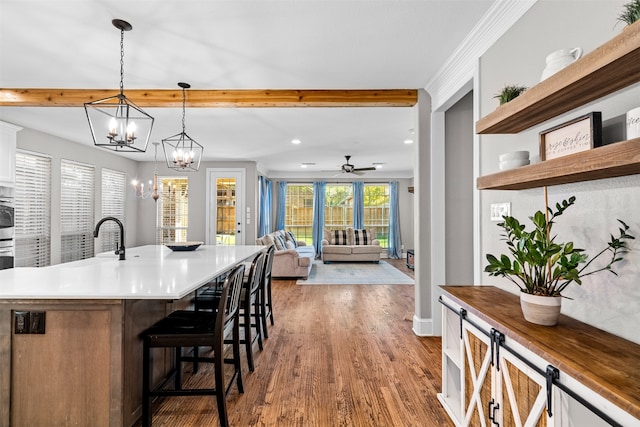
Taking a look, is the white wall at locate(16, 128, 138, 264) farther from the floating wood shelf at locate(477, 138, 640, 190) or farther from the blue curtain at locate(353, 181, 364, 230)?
the floating wood shelf at locate(477, 138, 640, 190)

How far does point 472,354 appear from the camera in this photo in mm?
1666

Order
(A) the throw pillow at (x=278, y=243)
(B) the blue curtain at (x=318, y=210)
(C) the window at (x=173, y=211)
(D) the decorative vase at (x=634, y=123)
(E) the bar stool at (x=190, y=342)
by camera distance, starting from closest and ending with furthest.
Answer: (D) the decorative vase at (x=634, y=123)
(E) the bar stool at (x=190, y=342)
(A) the throw pillow at (x=278, y=243)
(C) the window at (x=173, y=211)
(B) the blue curtain at (x=318, y=210)

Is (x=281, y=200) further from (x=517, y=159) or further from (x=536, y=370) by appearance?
(x=536, y=370)

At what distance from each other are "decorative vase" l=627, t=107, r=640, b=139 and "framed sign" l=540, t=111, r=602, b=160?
0.57 feet

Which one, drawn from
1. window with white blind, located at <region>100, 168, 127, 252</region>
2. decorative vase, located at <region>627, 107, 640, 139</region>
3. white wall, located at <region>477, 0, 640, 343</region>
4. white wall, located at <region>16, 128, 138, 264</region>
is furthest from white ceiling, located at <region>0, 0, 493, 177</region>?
window with white blind, located at <region>100, 168, 127, 252</region>

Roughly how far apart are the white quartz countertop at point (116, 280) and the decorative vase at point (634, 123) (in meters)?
1.93

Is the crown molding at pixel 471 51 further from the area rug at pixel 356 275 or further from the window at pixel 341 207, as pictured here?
the window at pixel 341 207

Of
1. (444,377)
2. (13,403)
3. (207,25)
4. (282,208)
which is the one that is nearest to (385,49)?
(207,25)

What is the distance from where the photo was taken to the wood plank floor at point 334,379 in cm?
204

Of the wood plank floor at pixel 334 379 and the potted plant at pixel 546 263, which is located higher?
the potted plant at pixel 546 263

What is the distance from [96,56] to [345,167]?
15.7 feet

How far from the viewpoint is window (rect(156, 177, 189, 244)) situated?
7.61 m

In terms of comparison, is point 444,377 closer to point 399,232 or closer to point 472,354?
point 472,354

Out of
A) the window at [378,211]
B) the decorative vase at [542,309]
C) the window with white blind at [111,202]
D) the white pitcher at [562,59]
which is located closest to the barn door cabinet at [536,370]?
the decorative vase at [542,309]
